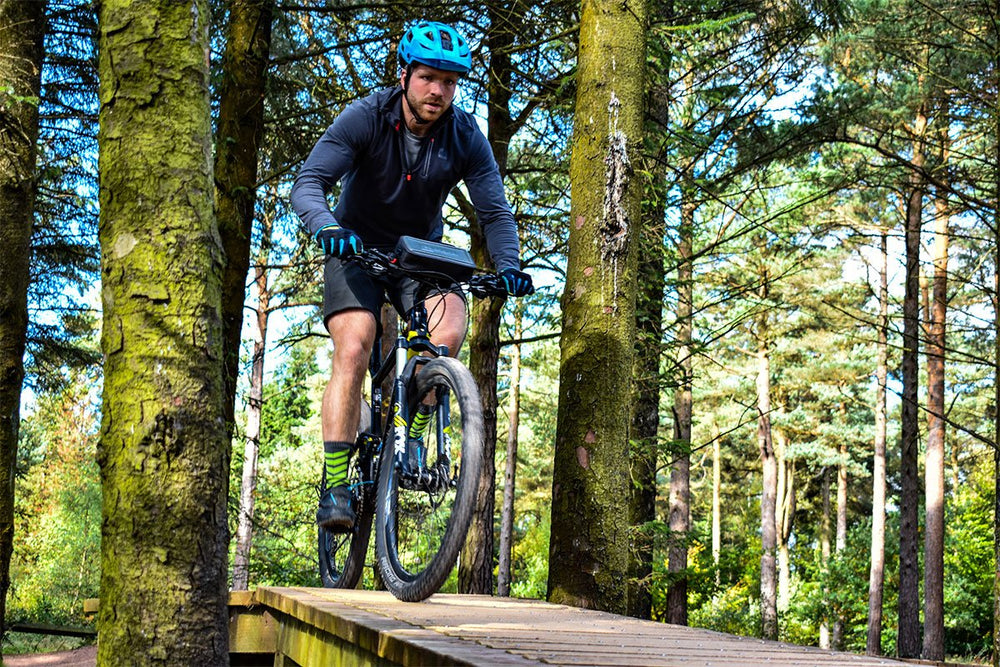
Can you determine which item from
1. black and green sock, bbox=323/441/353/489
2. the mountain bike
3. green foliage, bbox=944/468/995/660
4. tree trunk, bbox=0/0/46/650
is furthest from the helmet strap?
green foliage, bbox=944/468/995/660

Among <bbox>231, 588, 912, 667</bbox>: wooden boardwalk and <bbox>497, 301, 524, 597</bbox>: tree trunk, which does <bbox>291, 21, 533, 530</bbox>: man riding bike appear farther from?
<bbox>497, 301, 524, 597</bbox>: tree trunk

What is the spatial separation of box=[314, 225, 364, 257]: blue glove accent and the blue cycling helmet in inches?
31.5

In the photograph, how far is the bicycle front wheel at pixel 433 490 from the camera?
3.47m

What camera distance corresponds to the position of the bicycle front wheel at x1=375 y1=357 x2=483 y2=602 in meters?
3.47

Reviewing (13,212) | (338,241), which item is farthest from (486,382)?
(338,241)

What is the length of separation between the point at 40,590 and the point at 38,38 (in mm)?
27746

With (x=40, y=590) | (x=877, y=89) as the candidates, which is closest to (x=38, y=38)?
(x=877, y=89)

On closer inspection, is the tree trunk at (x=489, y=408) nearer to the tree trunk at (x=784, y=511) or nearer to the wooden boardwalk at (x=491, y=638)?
the wooden boardwalk at (x=491, y=638)

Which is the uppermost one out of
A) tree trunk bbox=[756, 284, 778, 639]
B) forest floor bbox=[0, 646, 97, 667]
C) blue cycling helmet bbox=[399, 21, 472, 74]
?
blue cycling helmet bbox=[399, 21, 472, 74]

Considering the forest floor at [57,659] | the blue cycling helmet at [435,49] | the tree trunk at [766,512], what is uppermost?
Result: the blue cycling helmet at [435,49]

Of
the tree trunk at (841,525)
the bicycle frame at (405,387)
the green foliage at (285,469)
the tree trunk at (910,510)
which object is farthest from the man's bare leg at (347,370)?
the tree trunk at (841,525)

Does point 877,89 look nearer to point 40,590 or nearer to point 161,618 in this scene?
point 161,618

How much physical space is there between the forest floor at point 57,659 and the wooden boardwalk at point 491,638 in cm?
1317

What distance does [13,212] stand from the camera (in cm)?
870
